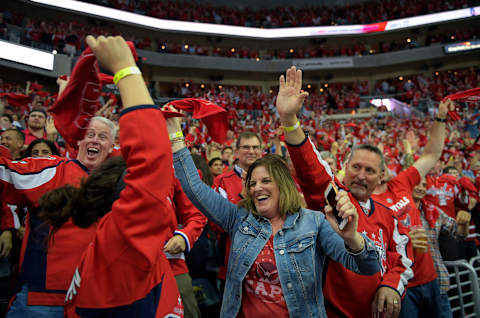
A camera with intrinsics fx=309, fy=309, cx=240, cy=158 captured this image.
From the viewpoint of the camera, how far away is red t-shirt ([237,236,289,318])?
4.93ft

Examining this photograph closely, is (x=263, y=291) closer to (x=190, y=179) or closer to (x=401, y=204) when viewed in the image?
(x=190, y=179)

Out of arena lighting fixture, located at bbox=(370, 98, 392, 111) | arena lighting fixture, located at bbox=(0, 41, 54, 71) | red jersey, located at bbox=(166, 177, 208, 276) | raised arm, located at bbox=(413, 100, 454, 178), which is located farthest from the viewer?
arena lighting fixture, located at bbox=(370, 98, 392, 111)

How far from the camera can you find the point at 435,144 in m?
2.92

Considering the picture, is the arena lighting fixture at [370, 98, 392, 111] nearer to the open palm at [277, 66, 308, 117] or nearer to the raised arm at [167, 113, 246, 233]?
the open palm at [277, 66, 308, 117]

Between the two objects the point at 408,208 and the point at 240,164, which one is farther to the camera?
the point at 240,164

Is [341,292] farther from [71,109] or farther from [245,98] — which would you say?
[245,98]

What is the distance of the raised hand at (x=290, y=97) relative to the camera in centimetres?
168

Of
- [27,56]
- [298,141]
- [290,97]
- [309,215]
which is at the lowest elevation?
[309,215]

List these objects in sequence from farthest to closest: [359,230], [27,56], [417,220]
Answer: [27,56], [417,220], [359,230]

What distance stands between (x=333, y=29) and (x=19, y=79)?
21.0 m

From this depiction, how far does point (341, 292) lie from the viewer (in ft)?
5.82

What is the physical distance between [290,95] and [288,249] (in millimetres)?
827

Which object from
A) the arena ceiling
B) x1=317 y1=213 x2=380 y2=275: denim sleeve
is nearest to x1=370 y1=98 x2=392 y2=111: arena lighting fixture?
the arena ceiling

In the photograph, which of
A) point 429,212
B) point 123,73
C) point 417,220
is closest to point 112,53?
point 123,73
